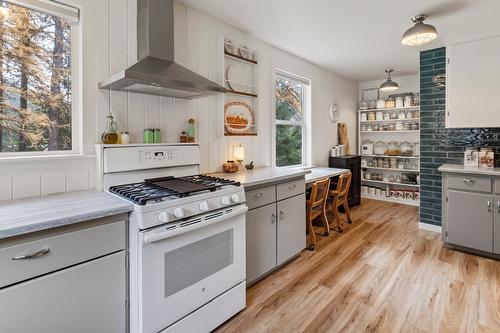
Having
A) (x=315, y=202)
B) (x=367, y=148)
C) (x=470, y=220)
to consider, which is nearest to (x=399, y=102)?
(x=367, y=148)

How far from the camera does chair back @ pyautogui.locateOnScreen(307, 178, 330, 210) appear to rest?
305 centimetres

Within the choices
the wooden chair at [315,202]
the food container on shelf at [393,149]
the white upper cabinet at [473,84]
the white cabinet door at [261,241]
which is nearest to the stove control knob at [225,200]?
the white cabinet door at [261,241]

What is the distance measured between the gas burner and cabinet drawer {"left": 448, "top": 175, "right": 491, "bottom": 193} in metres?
2.54

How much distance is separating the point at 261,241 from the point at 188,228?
3.13ft

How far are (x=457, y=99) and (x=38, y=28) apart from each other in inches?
163

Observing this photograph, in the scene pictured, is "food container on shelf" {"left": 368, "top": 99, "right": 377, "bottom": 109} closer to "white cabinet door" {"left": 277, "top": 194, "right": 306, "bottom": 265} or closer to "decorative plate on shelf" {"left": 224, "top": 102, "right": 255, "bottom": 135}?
"decorative plate on shelf" {"left": 224, "top": 102, "right": 255, "bottom": 135}

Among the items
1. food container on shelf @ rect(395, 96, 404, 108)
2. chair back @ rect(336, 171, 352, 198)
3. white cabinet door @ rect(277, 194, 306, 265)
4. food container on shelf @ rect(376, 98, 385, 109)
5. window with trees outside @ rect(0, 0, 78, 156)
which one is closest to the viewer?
window with trees outside @ rect(0, 0, 78, 156)

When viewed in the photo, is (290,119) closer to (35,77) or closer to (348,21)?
(348,21)

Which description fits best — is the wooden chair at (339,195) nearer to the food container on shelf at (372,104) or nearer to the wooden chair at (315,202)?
the wooden chair at (315,202)

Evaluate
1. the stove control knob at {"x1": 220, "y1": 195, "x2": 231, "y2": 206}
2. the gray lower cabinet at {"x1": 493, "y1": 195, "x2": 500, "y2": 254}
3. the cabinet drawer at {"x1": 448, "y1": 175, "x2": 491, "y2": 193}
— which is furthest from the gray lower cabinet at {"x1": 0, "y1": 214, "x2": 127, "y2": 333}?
the gray lower cabinet at {"x1": 493, "y1": 195, "x2": 500, "y2": 254}

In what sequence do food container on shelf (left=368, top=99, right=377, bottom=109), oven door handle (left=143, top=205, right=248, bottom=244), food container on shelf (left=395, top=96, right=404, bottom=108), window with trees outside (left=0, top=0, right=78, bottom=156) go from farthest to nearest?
food container on shelf (left=368, top=99, right=377, bottom=109) < food container on shelf (left=395, top=96, right=404, bottom=108) < window with trees outside (left=0, top=0, right=78, bottom=156) < oven door handle (left=143, top=205, right=248, bottom=244)

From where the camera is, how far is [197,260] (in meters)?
1.68

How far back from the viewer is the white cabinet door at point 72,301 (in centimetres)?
115

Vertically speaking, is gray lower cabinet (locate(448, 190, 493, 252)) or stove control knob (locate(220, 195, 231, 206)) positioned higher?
stove control knob (locate(220, 195, 231, 206))
